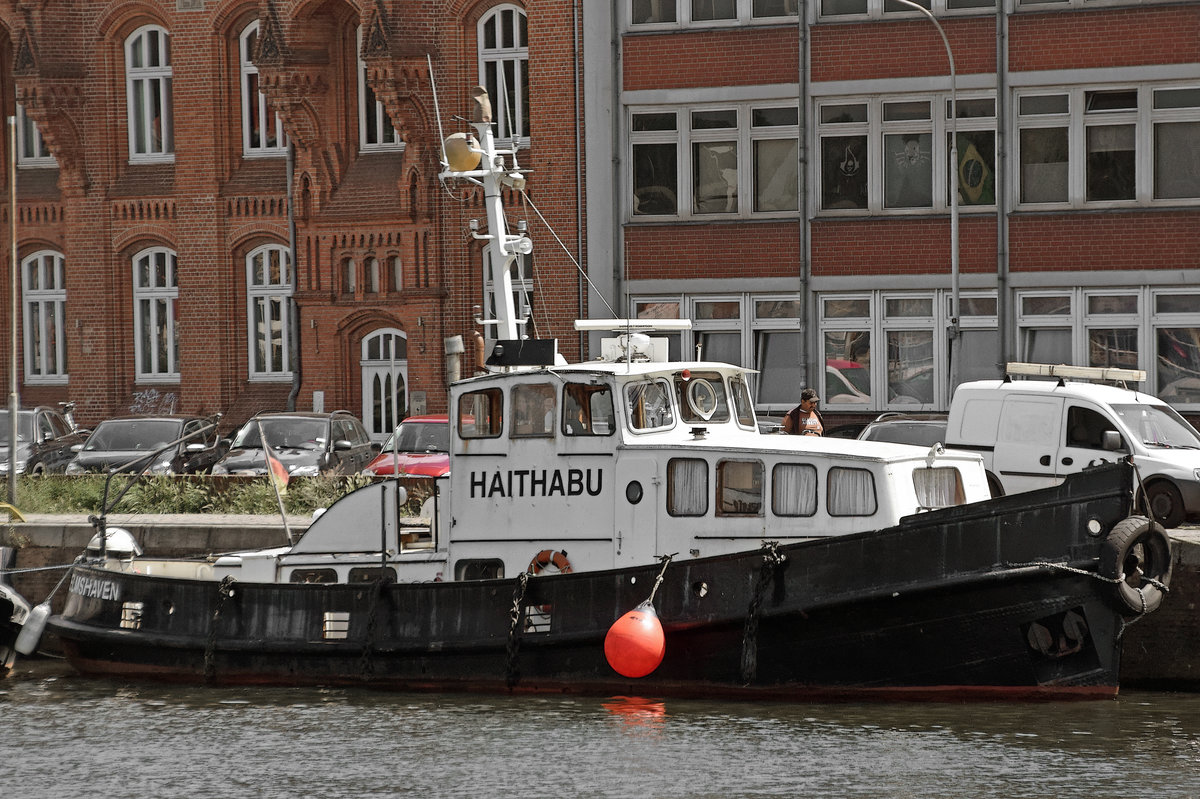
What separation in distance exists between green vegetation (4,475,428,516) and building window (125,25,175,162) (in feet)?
51.4

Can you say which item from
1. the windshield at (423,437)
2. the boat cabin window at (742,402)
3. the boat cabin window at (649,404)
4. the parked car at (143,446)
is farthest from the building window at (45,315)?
the boat cabin window at (649,404)

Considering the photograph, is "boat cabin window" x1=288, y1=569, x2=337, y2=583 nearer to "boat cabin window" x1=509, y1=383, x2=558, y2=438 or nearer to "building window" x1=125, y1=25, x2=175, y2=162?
"boat cabin window" x1=509, y1=383, x2=558, y2=438

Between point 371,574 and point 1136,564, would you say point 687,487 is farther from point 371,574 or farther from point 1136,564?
point 1136,564

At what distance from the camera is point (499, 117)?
32.7 meters

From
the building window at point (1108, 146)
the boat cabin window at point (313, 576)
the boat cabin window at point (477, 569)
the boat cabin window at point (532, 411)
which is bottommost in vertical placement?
the boat cabin window at point (313, 576)

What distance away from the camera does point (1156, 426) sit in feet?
63.1

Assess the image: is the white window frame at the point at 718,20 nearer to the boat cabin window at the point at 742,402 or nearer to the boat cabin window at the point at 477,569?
the boat cabin window at the point at 742,402

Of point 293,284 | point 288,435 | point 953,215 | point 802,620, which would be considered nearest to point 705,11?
point 953,215

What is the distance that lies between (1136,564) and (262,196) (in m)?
24.3

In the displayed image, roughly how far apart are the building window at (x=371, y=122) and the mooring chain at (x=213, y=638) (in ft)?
62.2

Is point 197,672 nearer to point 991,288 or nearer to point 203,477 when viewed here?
point 203,477

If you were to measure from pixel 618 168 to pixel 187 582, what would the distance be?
1611 cm

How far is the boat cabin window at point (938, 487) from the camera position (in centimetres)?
1439

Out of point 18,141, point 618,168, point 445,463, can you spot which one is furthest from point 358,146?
point 445,463
